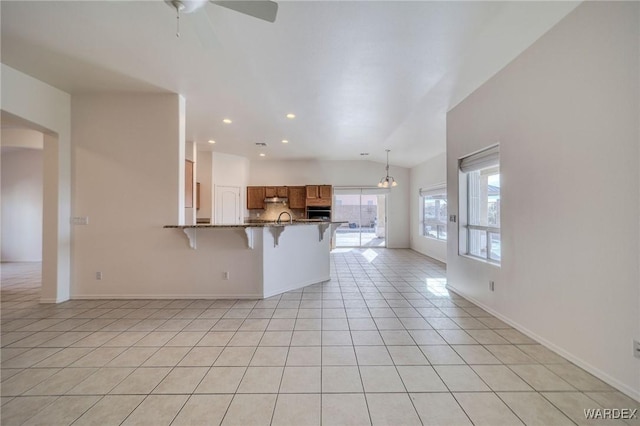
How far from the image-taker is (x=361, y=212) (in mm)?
8867

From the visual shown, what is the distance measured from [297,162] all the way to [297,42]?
602 centimetres

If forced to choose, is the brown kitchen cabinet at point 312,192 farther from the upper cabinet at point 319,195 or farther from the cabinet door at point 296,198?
the cabinet door at point 296,198

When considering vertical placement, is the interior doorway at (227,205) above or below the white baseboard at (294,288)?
above

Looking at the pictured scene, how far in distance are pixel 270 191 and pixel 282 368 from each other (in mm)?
6528

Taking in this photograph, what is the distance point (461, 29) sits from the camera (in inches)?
89.2

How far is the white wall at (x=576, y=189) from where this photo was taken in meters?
1.76

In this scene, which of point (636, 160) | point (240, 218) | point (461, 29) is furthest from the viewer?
point (240, 218)

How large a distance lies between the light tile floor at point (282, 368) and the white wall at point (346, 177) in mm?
5340

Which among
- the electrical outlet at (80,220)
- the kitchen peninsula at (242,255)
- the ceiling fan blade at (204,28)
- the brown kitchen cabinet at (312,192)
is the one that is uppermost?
the ceiling fan blade at (204,28)

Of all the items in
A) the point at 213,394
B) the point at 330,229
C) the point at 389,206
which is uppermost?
the point at 389,206

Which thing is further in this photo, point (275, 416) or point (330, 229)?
point (330, 229)

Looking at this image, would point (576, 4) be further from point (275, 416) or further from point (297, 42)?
point (275, 416)

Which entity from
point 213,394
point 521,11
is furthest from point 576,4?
point 213,394

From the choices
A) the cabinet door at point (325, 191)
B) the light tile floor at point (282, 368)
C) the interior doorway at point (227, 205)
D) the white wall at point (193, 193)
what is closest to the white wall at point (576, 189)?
the light tile floor at point (282, 368)
